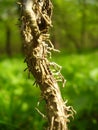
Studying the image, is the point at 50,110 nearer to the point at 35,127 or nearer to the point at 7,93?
the point at 35,127

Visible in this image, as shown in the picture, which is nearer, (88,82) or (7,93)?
(88,82)

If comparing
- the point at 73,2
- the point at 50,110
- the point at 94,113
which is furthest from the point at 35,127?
the point at 73,2

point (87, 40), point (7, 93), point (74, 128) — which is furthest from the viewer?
point (87, 40)

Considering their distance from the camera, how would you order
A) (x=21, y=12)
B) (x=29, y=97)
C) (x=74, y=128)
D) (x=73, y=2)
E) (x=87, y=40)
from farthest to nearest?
(x=87, y=40) → (x=73, y=2) → (x=29, y=97) → (x=74, y=128) → (x=21, y=12)

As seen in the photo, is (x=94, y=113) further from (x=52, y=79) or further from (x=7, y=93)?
(x=52, y=79)

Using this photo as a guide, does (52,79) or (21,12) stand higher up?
(21,12)

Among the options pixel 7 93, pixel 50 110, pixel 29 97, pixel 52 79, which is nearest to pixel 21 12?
pixel 52 79

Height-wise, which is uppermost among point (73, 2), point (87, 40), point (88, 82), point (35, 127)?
point (87, 40)
